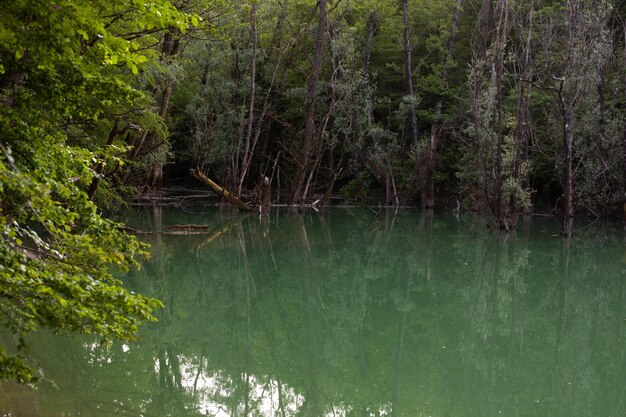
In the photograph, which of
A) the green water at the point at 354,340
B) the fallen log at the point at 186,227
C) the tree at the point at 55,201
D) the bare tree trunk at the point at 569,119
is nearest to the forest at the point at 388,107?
the bare tree trunk at the point at 569,119

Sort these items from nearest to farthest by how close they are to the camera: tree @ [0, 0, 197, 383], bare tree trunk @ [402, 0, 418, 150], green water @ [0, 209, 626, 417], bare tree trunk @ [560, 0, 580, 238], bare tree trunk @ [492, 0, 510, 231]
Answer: tree @ [0, 0, 197, 383] < green water @ [0, 209, 626, 417] < bare tree trunk @ [560, 0, 580, 238] < bare tree trunk @ [492, 0, 510, 231] < bare tree trunk @ [402, 0, 418, 150]

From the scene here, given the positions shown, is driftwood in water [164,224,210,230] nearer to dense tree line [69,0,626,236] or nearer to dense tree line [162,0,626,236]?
dense tree line [69,0,626,236]

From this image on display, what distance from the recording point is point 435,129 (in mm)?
32094

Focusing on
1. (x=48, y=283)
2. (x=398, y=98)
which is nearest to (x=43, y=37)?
(x=48, y=283)

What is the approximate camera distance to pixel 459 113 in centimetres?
3177

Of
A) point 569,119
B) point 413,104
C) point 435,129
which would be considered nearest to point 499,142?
point 569,119

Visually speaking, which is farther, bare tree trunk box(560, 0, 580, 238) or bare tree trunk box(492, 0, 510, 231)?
bare tree trunk box(492, 0, 510, 231)

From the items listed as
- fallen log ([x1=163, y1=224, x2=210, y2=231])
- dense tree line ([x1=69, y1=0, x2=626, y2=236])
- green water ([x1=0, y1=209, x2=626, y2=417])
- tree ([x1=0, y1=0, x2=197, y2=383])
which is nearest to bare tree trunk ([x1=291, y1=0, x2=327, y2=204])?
dense tree line ([x1=69, y1=0, x2=626, y2=236])

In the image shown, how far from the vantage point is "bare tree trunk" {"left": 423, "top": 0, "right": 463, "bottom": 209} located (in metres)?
31.8

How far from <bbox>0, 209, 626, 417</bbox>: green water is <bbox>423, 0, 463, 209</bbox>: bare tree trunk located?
13295 millimetres

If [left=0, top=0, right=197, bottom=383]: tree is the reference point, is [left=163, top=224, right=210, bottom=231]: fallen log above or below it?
below

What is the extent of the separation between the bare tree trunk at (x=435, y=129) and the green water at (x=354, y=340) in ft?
43.6

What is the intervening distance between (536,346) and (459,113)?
23068 mm

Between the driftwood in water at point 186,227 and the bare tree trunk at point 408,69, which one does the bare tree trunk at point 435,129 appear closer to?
the bare tree trunk at point 408,69
